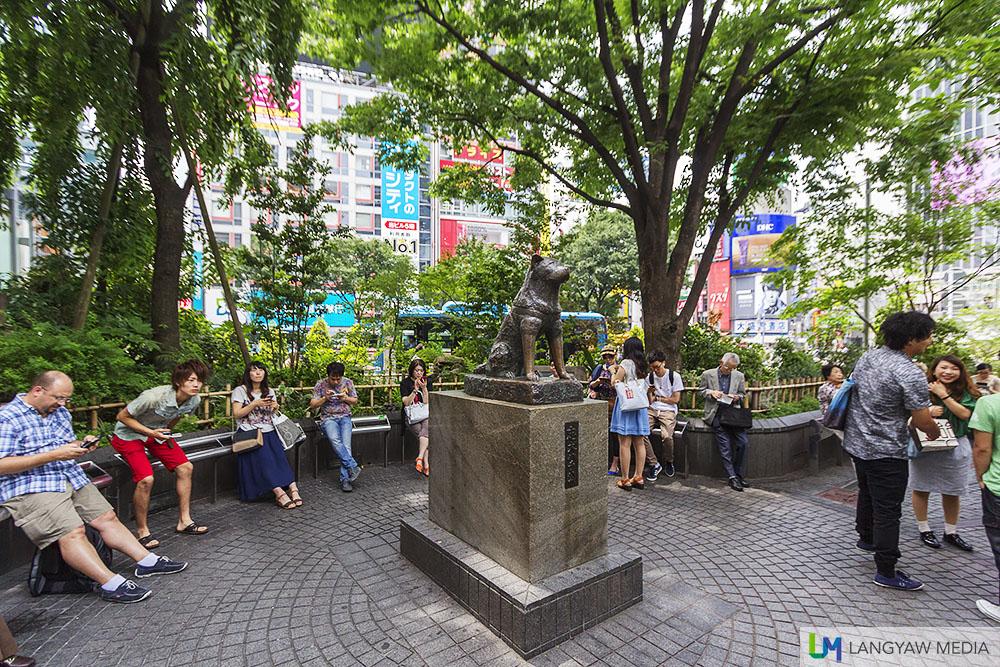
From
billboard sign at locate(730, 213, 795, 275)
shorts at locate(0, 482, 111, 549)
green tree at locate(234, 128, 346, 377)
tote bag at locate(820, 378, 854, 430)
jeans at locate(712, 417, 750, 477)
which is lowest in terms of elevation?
jeans at locate(712, 417, 750, 477)

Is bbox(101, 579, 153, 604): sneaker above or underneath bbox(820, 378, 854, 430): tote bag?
underneath

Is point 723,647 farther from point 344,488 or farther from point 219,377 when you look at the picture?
point 219,377

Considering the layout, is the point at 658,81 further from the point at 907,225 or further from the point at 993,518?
the point at 993,518

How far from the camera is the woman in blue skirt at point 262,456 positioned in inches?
228

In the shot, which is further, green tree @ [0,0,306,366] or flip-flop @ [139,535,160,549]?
green tree @ [0,0,306,366]

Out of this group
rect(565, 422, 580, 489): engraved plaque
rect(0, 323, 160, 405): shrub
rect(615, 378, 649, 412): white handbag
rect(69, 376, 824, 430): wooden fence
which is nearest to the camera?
rect(565, 422, 580, 489): engraved plaque

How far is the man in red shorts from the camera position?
4.64 meters

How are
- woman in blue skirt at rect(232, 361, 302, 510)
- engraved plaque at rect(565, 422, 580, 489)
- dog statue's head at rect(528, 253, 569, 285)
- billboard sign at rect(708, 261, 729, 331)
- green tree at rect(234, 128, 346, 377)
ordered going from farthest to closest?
billboard sign at rect(708, 261, 729, 331)
green tree at rect(234, 128, 346, 377)
woman in blue skirt at rect(232, 361, 302, 510)
dog statue's head at rect(528, 253, 569, 285)
engraved plaque at rect(565, 422, 580, 489)

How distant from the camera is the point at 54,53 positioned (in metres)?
5.63

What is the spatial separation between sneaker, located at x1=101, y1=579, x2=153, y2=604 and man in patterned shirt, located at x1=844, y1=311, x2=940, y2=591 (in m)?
5.90

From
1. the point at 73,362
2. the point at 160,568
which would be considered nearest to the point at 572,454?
the point at 160,568

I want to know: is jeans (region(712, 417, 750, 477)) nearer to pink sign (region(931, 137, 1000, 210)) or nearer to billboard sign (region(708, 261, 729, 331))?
pink sign (region(931, 137, 1000, 210))

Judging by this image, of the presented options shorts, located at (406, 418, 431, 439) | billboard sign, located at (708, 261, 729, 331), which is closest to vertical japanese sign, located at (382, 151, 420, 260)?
billboard sign, located at (708, 261, 729, 331)

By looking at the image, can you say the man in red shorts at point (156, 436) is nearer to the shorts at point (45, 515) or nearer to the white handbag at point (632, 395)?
the shorts at point (45, 515)
